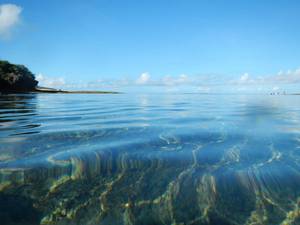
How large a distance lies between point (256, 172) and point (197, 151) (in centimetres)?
144

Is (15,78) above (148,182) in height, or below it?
above

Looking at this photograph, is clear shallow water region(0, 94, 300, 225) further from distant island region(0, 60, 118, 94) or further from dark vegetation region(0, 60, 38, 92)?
dark vegetation region(0, 60, 38, 92)

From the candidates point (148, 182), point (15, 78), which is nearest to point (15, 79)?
point (15, 78)

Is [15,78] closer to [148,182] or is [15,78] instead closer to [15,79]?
[15,79]

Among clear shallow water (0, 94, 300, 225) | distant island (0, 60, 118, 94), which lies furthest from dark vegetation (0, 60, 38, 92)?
clear shallow water (0, 94, 300, 225)

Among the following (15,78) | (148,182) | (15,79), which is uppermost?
(15,78)

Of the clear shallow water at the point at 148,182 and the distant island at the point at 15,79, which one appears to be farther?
the distant island at the point at 15,79

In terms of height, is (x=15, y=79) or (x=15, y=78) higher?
(x=15, y=78)

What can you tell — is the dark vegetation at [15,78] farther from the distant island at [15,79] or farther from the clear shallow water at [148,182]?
the clear shallow water at [148,182]

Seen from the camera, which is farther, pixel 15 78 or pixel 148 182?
pixel 15 78

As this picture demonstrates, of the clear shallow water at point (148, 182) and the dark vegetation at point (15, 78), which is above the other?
the dark vegetation at point (15, 78)

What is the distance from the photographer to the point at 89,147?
5699 millimetres

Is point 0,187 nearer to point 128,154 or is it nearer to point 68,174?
point 68,174

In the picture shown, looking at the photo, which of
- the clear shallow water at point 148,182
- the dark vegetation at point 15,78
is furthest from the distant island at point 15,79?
the clear shallow water at point 148,182
